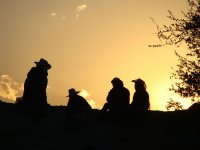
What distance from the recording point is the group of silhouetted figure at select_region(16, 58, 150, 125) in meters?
16.9

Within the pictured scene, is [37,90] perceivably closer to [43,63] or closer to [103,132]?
[43,63]

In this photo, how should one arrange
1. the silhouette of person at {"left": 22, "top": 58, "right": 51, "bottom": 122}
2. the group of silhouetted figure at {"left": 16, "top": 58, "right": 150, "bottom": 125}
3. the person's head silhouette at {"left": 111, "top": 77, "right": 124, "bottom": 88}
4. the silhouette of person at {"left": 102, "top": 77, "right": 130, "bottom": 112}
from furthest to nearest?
the person's head silhouette at {"left": 111, "top": 77, "right": 124, "bottom": 88} → the silhouette of person at {"left": 102, "top": 77, "right": 130, "bottom": 112} → the group of silhouetted figure at {"left": 16, "top": 58, "right": 150, "bottom": 125} → the silhouette of person at {"left": 22, "top": 58, "right": 51, "bottom": 122}

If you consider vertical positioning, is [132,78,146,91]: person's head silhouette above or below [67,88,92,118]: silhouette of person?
above

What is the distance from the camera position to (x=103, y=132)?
52.7 feet

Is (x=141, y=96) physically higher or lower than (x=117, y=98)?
higher

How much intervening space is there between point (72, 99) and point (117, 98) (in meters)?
2.05

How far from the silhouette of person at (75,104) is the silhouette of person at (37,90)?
154 cm

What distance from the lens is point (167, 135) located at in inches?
612

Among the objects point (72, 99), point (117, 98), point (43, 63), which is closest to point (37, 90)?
point (43, 63)

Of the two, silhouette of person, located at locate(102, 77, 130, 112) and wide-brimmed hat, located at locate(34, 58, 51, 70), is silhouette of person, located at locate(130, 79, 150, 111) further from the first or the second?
wide-brimmed hat, located at locate(34, 58, 51, 70)

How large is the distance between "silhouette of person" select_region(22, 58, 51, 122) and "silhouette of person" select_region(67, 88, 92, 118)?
1.54 metres

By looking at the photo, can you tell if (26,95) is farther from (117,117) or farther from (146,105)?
(146,105)

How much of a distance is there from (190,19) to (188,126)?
587cm

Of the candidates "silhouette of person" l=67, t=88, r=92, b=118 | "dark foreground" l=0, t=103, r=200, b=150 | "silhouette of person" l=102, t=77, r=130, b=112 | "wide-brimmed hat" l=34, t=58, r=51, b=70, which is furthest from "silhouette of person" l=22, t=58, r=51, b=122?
"silhouette of person" l=102, t=77, r=130, b=112
